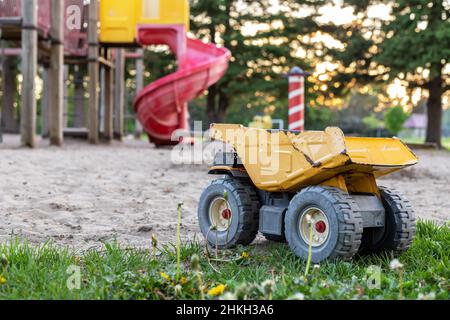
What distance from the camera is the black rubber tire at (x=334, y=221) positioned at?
3053mm

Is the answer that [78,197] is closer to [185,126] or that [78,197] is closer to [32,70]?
[32,70]

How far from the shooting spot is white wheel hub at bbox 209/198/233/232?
3.78 m

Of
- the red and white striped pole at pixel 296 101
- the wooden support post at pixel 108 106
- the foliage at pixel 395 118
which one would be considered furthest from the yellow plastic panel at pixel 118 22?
the foliage at pixel 395 118

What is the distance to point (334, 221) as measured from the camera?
10.1 ft

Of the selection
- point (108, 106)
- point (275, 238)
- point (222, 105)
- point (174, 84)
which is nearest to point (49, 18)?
point (174, 84)

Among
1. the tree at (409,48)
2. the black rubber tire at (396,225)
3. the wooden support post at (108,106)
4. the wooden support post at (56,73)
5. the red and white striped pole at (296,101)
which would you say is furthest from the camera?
the tree at (409,48)

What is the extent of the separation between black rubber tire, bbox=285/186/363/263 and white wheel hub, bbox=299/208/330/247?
27 millimetres

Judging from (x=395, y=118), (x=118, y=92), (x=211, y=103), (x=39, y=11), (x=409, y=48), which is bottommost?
(x=395, y=118)

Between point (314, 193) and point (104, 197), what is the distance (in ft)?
9.79

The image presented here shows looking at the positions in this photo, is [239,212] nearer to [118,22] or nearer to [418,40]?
[118,22]

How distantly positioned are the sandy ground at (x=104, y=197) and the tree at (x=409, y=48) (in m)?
9.48

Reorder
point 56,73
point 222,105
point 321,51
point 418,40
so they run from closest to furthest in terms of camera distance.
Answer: point 56,73, point 418,40, point 321,51, point 222,105

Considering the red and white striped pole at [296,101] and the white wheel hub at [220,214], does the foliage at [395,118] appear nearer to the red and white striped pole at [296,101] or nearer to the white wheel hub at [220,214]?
the red and white striped pole at [296,101]

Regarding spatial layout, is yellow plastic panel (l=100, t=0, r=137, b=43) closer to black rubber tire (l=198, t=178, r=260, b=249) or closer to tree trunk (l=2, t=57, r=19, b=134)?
tree trunk (l=2, t=57, r=19, b=134)
